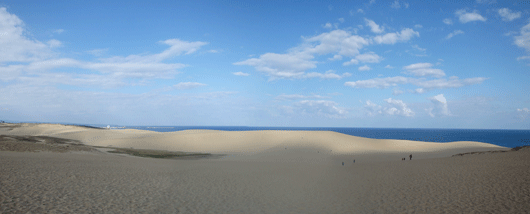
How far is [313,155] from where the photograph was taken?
34.8m

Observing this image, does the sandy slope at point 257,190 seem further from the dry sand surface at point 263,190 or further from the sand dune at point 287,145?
the sand dune at point 287,145

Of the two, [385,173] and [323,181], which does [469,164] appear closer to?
[385,173]

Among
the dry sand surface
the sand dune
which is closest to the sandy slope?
the dry sand surface

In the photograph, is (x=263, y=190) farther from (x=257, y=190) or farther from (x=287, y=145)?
(x=287, y=145)

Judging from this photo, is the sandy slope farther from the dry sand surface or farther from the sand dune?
the sand dune

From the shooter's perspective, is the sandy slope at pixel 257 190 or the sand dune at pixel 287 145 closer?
the sandy slope at pixel 257 190

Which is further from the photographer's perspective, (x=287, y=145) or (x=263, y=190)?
(x=287, y=145)

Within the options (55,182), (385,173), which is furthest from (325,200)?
(55,182)

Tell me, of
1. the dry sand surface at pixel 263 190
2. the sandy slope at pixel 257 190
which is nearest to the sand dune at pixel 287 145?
the dry sand surface at pixel 263 190

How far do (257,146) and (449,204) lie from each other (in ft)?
106

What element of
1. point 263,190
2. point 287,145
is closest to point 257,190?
point 263,190

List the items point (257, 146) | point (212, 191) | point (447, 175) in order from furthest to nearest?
point (257, 146) → point (447, 175) → point (212, 191)

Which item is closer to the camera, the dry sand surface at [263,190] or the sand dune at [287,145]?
the dry sand surface at [263,190]

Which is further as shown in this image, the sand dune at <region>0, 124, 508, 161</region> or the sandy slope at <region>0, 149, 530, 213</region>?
the sand dune at <region>0, 124, 508, 161</region>
